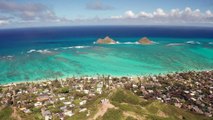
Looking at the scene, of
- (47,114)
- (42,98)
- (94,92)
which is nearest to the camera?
(47,114)

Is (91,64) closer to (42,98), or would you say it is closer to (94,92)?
(94,92)

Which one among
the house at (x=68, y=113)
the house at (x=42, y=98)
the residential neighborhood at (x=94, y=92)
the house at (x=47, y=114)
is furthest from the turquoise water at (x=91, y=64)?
the house at (x=68, y=113)

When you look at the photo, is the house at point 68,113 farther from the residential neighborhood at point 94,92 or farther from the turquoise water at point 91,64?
the turquoise water at point 91,64

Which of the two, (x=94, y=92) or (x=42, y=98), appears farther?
(x=94, y=92)

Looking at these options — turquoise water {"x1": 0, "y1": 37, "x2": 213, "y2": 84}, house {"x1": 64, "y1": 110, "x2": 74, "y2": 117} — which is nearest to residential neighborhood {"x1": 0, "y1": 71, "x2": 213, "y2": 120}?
house {"x1": 64, "y1": 110, "x2": 74, "y2": 117}

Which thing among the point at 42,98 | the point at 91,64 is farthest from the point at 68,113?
the point at 91,64

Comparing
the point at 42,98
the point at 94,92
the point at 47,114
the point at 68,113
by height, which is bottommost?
the point at 47,114

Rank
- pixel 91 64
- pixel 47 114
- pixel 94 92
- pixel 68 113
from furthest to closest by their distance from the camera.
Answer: pixel 91 64
pixel 94 92
pixel 68 113
pixel 47 114

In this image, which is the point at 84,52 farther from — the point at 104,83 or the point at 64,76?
the point at 104,83

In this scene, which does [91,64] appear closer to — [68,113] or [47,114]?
[68,113]

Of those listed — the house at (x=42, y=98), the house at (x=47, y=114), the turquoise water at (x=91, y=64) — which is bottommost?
the house at (x=47, y=114)

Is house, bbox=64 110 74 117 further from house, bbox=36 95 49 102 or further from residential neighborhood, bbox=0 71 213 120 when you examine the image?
house, bbox=36 95 49 102

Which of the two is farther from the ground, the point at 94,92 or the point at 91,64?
the point at 91,64
